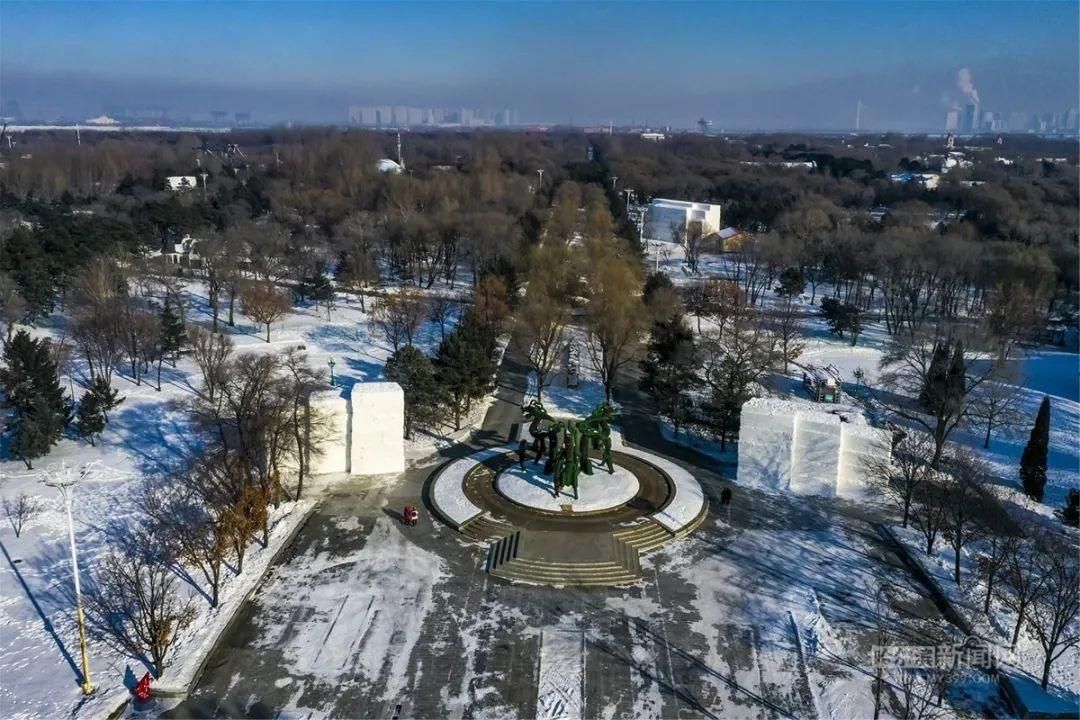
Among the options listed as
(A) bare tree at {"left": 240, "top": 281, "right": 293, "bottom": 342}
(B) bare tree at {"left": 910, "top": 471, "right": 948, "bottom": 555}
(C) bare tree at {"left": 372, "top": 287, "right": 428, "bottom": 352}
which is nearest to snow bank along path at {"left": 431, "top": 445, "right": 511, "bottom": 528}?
(C) bare tree at {"left": 372, "top": 287, "right": 428, "bottom": 352}

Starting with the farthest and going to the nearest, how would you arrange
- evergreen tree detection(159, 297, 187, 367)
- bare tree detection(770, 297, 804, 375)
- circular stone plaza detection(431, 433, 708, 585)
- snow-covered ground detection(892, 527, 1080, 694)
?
1. bare tree detection(770, 297, 804, 375)
2. evergreen tree detection(159, 297, 187, 367)
3. circular stone plaza detection(431, 433, 708, 585)
4. snow-covered ground detection(892, 527, 1080, 694)

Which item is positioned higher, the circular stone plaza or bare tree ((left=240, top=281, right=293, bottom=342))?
bare tree ((left=240, top=281, right=293, bottom=342))

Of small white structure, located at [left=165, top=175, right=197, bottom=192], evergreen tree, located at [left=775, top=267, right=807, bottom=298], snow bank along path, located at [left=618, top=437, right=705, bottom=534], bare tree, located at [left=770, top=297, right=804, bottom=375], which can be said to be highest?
small white structure, located at [left=165, top=175, right=197, bottom=192]

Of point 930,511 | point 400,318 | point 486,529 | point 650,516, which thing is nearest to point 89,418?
point 400,318

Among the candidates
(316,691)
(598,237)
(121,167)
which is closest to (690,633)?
(316,691)

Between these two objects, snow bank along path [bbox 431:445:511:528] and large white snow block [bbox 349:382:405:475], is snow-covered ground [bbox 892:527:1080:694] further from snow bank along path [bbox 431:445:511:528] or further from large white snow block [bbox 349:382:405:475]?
large white snow block [bbox 349:382:405:475]

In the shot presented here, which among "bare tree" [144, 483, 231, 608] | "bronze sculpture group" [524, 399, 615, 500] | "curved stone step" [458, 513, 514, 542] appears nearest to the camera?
"bare tree" [144, 483, 231, 608]

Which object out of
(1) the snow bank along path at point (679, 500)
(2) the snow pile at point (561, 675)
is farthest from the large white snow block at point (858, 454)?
(2) the snow pile at point (561, 675)

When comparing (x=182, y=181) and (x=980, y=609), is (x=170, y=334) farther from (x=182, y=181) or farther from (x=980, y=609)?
(x=182, y=181)
